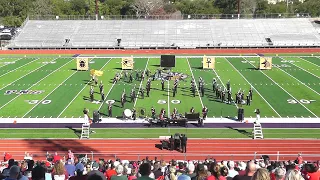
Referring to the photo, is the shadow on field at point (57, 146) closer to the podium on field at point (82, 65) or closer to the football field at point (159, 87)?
the football field at point (159, 87)

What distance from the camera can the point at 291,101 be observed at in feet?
84.3

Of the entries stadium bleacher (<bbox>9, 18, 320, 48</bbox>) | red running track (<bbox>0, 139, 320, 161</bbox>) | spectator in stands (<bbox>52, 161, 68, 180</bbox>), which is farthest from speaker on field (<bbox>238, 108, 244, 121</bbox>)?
stadium bleacher (<bbox>9, 18, 320, 48</bbox>)

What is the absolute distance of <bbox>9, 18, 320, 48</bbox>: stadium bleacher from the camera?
190 feet

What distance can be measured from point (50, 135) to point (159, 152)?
19.1 feet

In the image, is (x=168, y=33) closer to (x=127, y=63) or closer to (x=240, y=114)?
(x=127, y=63)

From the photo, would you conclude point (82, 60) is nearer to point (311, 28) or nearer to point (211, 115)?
point (211, 115)

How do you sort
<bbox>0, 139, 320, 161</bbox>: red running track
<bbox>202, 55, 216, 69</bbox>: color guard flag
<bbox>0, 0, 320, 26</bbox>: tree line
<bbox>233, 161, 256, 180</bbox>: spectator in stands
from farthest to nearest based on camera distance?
1. <bbox>0, 0, 320, 26</bbox>: tree line
2. <bbox>202, 55, 216, 69</bbox>: color guard flag
3. <bbox>0, 139, 320, 161</bbox>: red running track
4. <bbox>233, 161, 256, 180</bbox>: spectator in stands

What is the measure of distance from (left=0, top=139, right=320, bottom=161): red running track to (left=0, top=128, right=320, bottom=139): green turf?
2.44 ft

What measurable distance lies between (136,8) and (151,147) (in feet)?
226

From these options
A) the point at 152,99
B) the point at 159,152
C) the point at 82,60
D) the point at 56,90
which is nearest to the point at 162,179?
the point at 159,152

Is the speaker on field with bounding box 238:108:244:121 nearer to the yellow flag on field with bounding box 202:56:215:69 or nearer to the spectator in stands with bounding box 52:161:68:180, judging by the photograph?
the spectator in stands with bounding box 52:161:68:180

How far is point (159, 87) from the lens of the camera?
29.9 m

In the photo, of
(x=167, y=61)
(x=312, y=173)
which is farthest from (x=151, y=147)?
(x=167, y=61)

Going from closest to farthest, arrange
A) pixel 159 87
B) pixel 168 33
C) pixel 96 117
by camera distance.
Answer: pixel 96 117 → pixel 159 87 → pixel 168 33
